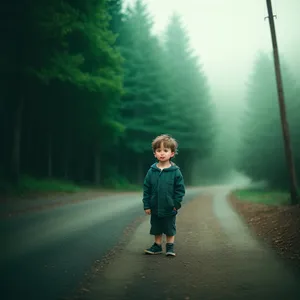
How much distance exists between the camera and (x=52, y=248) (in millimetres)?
7035

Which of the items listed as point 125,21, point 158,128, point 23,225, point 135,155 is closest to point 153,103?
point 158,128

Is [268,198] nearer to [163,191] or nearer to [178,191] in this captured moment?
[178,191]

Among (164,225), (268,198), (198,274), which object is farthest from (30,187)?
(198,274)

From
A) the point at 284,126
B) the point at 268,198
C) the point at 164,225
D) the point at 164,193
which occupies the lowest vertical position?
the point at 164,225

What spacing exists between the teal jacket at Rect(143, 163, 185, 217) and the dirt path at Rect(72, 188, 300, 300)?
0.84 meters

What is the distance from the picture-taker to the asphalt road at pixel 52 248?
4621 millimetres

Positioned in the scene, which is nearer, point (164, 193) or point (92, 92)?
point (164, 193)

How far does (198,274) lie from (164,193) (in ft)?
5.21

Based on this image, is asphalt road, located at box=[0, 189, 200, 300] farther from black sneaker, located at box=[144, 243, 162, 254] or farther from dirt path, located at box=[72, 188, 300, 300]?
black sneaker, located at box=[144, 243, 162, 254]

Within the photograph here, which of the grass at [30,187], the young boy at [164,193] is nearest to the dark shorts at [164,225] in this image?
the young boy at [164,193]

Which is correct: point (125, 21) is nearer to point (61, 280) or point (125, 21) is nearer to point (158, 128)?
point (158, 128)

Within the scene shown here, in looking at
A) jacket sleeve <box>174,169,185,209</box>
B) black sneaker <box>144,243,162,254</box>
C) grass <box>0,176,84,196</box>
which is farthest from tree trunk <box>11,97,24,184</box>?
jacket sleeve <box>174,169,185,209</box>

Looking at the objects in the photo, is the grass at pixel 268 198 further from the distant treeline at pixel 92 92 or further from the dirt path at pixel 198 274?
the distant treeline at pixel 92 92

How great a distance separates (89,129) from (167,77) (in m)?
13.3
